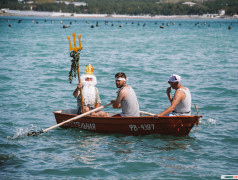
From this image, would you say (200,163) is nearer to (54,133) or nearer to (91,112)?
(91,112)

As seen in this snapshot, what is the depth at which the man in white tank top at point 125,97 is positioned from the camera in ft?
35.1

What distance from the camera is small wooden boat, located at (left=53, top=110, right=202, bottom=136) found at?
35.7 ft

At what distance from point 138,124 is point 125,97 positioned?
0.94m

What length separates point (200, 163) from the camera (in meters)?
9.53

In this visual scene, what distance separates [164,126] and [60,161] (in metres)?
3.16

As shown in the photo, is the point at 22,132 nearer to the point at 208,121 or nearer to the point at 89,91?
the point at 89,91

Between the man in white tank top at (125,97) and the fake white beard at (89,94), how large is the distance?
109cm

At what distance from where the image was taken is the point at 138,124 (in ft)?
36.9

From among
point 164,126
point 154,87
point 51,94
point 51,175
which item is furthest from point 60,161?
point 154,87

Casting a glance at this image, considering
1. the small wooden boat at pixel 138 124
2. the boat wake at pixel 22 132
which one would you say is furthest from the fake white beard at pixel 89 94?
the boat wake at pixel 22 132

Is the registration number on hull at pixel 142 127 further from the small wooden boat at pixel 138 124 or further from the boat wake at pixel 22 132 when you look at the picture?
the boat wake at pixel 22 132

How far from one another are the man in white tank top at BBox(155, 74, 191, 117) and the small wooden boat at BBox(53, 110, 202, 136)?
295mm

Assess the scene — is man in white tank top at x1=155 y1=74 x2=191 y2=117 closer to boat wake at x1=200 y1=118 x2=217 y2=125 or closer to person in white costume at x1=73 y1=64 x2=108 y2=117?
person in white costume at x1=73 y1=64 x2=108 y2=117

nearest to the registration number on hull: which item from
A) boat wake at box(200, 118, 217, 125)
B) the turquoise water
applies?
the turquoise water
